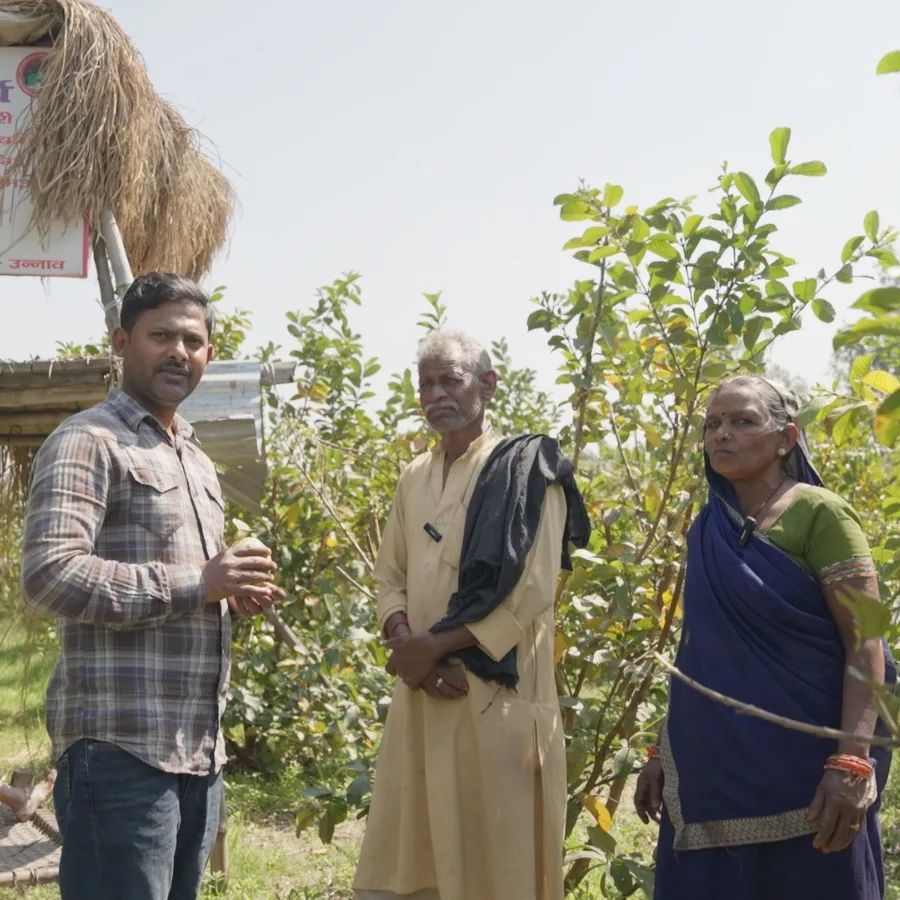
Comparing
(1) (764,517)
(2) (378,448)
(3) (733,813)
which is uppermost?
(2) (378,448)

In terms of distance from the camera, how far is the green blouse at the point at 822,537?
2.63m

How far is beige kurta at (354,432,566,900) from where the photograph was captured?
3141mm

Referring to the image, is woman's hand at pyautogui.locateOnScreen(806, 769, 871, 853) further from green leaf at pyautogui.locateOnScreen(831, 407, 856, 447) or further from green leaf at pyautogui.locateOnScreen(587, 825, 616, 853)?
green leaf at pyautogui.locateOnScreen(587, 825, 616, 853)

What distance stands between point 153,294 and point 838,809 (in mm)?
1839

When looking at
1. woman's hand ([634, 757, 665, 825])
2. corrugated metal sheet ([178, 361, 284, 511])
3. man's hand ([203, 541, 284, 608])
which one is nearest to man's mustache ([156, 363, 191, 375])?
man's hand ([203, 541, 284, 608])

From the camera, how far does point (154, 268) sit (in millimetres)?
5316

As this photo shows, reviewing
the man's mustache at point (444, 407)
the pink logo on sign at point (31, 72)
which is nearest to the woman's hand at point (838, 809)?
the man's mustache at point (444, 407)

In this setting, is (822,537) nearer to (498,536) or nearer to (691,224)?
(498,536)

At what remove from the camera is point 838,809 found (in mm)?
2506

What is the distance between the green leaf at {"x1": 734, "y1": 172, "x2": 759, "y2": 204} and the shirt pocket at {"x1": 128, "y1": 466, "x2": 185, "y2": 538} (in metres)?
1.74

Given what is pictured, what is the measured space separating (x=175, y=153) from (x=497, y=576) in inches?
119

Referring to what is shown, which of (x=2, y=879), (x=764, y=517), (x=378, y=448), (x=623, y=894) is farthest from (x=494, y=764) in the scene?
(x=378, y=448)

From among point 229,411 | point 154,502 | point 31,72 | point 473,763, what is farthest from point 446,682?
point 31,72

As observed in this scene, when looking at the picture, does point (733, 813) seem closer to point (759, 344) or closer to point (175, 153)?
point (759, 344)
